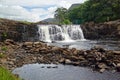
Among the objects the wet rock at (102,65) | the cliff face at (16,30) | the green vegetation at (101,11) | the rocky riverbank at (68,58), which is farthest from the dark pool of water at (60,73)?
the green vegetation at (101,11)

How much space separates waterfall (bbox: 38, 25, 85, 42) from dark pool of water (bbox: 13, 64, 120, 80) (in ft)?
109

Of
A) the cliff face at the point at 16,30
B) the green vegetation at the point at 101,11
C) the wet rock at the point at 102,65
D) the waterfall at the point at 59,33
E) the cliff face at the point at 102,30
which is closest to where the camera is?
the wet rock at the point at 102,65

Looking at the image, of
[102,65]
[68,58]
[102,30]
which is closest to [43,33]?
[102,30]

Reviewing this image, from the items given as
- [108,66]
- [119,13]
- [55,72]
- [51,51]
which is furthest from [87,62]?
[119,13]

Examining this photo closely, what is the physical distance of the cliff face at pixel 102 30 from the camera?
218ft

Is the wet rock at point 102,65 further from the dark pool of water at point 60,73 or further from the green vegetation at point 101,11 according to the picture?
the green vegetation at point 101,11

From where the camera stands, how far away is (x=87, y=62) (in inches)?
1099

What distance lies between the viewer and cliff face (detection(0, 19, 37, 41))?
55338 millimetres

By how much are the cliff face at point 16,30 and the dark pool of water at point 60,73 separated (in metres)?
29.3

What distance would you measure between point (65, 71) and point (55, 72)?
1011 millimetres

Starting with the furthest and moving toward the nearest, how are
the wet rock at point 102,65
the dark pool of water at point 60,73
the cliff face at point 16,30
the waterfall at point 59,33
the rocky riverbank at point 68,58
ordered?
the waterfall at point 59,33
the cliff face at point 16,30
the rocky riverbank at point 68,58
the wet rock at point 102,65
the dark pool of water at point 60,73

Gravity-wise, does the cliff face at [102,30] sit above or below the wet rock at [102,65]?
above

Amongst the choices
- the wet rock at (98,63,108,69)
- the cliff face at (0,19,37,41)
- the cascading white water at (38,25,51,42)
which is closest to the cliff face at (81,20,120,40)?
the cascading white water at (38,25,51,42)

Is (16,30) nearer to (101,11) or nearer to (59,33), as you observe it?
(59,33)
